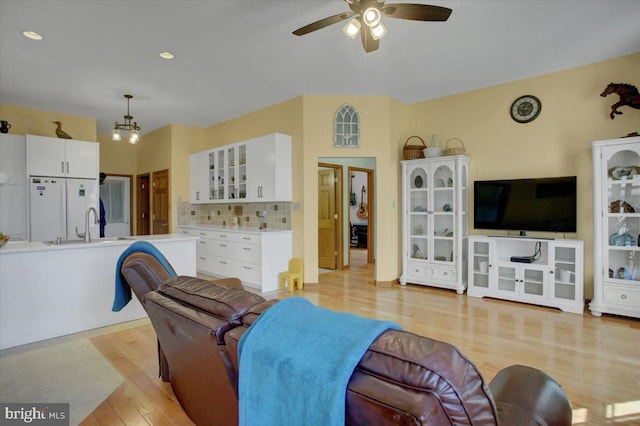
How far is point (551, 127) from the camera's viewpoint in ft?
13.9

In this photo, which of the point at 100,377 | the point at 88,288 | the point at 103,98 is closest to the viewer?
the point at 100,377

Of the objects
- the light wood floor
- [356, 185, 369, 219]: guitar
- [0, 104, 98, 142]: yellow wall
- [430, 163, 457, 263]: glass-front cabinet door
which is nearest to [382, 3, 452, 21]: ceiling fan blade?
the light wood floor

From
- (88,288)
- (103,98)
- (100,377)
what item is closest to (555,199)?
(100,377)

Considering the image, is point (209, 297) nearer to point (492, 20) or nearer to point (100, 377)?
point (100, 377)

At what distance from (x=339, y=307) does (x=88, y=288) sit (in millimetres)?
2620

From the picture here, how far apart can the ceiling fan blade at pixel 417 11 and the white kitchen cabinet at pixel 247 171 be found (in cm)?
293

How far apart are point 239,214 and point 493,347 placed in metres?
4.52

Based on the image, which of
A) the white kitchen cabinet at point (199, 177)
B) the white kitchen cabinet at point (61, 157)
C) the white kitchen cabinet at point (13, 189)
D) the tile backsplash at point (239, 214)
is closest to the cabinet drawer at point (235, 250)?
the tile backsplash at point (239, 214)

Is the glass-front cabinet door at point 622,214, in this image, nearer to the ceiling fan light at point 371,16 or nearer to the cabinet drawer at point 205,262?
the ceiling fan light at point 371,16

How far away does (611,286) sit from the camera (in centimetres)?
365

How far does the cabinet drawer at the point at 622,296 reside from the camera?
353 centimetres

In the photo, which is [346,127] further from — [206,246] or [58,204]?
[58,204]

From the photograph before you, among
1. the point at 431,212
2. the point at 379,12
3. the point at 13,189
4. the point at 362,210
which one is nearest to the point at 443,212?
the point at 431,212

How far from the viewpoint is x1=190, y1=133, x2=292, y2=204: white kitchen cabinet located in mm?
5059
